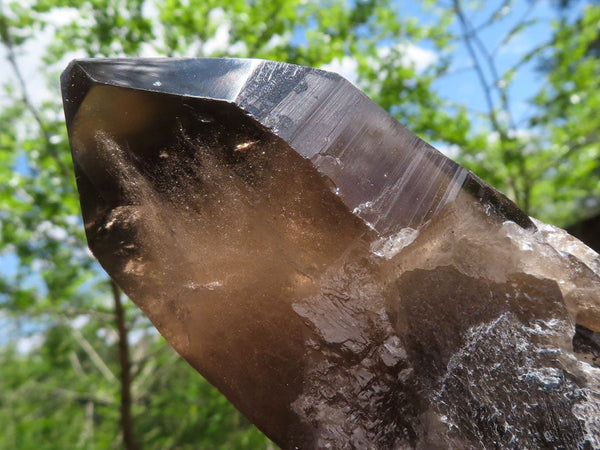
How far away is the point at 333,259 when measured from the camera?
1.17 meters

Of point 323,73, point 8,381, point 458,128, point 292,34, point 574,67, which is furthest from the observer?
point 8,381

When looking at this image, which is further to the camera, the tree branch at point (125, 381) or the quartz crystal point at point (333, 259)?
the tree branch at point (125, 381)

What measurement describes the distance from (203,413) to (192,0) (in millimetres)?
4990

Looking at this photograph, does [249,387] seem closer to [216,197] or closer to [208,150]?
[216,197]

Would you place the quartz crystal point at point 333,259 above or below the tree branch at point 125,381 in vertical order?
above

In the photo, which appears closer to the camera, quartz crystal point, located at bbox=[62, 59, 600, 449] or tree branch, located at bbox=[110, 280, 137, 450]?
quartz crystal point, located at bbox=[62, 59, 600, 449]

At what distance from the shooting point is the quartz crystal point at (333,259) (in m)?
1.10

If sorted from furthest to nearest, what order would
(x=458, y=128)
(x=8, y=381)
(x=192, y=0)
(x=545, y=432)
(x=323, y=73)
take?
(x=8, y=381)
(x=458, y=128)
(x=192, y=0)
(x=323, y=73)
(x=545, y=432)

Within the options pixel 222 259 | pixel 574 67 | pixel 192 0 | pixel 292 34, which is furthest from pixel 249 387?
pixel 574 67

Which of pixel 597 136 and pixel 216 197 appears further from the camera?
pixel 597 136

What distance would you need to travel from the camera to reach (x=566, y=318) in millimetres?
1250

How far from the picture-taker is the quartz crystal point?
3.61ft

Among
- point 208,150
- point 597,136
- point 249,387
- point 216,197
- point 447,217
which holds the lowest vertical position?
point 249,387

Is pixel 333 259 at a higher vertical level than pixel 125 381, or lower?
higher
